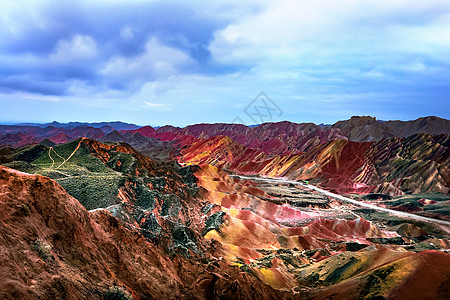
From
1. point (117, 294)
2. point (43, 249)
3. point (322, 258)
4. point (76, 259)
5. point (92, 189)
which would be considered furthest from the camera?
point (322, 258)

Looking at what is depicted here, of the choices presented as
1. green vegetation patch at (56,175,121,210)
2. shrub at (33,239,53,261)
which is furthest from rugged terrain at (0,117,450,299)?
green vegetation patch at (56,175,121,210)

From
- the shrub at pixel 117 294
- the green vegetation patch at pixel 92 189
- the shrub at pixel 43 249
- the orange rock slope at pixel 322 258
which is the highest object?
the shrub at pixel 43 249

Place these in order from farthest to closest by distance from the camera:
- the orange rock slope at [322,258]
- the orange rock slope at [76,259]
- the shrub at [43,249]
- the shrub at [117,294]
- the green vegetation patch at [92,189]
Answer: the green vegetation patch at [92,189] < the orange rock slope at [322,258] < the shrub at [117,294] < the shrub at [43,249] < the orange rock slope at [76,259]

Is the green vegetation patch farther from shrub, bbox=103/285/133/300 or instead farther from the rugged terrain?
shrub, bbox=103/285/133/300

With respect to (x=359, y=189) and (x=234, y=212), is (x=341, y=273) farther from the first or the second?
(x=359, y=189)

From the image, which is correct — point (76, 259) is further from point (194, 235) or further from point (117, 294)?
point (194, 235)

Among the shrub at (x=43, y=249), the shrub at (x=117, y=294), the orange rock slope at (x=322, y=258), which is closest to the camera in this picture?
the shrub at (x=43, y=249)

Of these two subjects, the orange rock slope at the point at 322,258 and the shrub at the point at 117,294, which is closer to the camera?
the shrub at the point at 117,294

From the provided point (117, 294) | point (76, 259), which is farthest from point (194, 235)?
point (76, 259)

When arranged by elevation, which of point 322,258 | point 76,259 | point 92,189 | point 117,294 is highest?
point 92,189

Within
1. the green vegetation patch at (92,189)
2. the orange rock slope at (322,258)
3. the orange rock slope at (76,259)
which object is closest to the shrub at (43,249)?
the orange rock slope at (76,259)

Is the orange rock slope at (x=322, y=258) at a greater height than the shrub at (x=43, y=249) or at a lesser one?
lesser

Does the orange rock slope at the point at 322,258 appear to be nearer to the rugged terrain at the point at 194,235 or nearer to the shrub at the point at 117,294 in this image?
the rugged terrain at the point at 194,235
